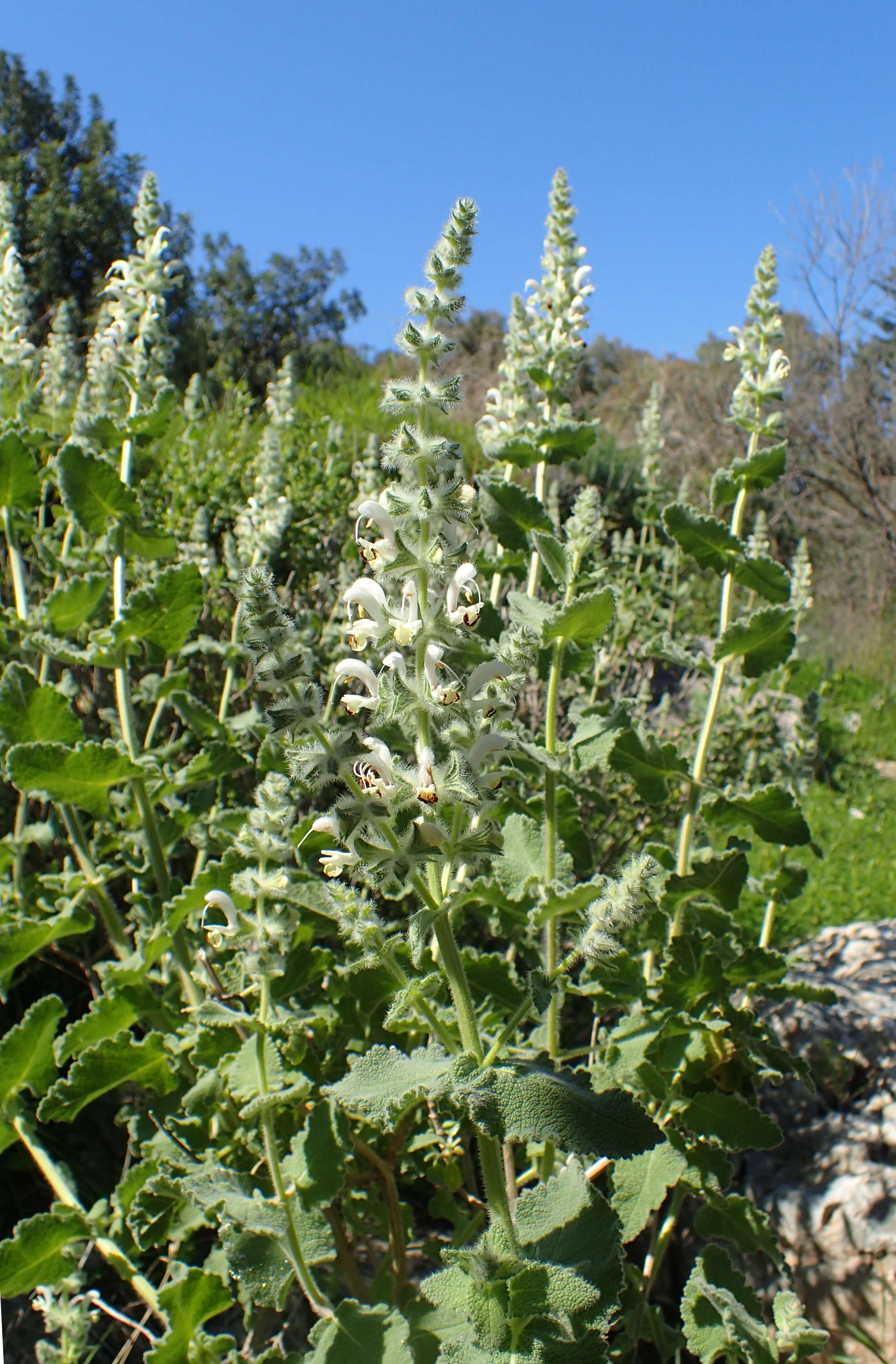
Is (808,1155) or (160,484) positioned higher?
(160,484)

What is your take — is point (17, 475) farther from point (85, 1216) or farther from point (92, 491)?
point (85, 1216)

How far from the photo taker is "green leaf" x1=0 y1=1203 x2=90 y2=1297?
5.61 feet

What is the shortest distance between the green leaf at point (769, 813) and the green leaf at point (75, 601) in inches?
58.1

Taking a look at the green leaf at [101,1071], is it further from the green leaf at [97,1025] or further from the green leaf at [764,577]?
the green leaf at [764,577]

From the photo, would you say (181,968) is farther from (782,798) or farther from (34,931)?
(782,798)

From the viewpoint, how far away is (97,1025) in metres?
1.85

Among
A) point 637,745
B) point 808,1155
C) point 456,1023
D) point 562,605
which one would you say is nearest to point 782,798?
point 637,745

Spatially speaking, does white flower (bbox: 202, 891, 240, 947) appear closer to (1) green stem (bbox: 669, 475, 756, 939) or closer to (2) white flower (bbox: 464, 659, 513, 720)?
(2) white flower (bbox: 464, 659, 513, 720)

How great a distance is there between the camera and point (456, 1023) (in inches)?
65.8

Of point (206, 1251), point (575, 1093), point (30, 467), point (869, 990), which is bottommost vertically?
point (206, 1251)

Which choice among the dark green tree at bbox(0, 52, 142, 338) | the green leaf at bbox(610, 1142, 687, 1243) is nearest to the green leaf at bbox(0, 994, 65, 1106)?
the green leaf at bbox(610, 1142, 687, 1243)

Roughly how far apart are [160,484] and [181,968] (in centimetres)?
383

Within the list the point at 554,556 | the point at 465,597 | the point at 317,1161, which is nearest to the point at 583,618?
the point at 554,556

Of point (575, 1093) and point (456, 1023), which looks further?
point (456, 1023)
